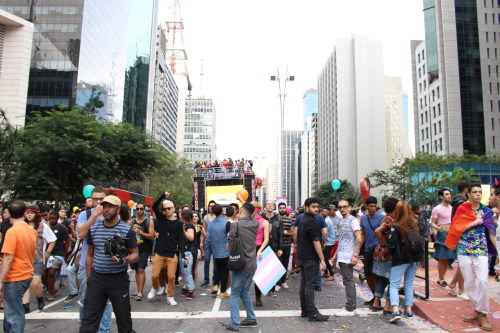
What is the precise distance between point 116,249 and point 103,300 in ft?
1.98

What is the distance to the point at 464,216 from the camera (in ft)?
18.0

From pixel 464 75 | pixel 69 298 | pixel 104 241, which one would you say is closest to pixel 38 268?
pixel 69 298

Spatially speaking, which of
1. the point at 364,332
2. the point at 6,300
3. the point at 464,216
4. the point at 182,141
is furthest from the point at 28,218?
the point at 182,141

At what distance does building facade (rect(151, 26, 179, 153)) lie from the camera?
10631 centimetres

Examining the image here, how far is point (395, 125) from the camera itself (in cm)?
13775

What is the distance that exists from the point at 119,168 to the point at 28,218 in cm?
1626

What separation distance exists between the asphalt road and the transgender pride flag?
1.41 feet

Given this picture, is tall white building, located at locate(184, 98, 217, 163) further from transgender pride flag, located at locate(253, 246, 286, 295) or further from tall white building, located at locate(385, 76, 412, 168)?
transgender pride flag, located at locate(253, 246, 286, 295)

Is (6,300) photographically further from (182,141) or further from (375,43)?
(182,141)

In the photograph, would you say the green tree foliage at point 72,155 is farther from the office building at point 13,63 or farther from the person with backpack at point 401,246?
the office building at point 13,63

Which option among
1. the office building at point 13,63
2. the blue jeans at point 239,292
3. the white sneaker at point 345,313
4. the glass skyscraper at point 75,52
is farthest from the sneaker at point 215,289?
the glass skyscraper at point 75,52

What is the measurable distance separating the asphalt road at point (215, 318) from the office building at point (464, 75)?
213ft

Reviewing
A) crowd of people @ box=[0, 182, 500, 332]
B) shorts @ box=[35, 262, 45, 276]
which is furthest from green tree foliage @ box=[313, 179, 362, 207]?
shorts @ box=[35, 262, 45, 276]

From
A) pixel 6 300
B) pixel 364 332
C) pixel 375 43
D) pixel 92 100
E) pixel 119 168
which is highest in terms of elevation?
pixel 375 43
